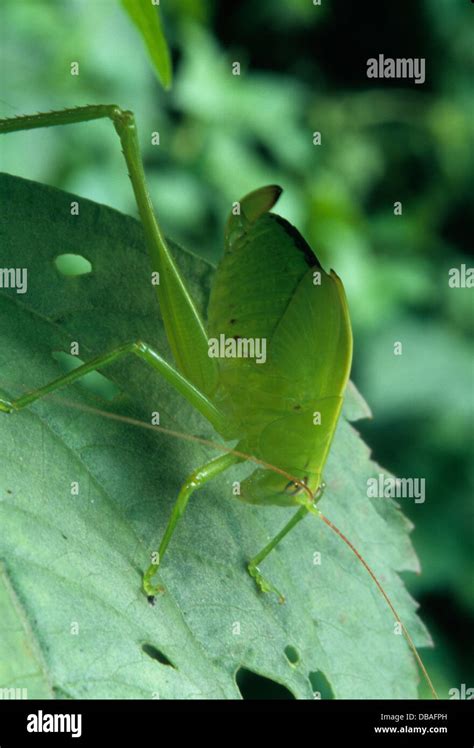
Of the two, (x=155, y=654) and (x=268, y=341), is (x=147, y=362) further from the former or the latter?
(x=155, y=654)

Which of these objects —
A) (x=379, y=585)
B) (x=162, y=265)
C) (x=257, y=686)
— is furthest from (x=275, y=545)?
(x=257, y=686)

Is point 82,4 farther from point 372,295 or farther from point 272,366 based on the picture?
point 272,366

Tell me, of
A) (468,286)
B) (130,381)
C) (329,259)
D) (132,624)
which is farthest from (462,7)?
(132,624)

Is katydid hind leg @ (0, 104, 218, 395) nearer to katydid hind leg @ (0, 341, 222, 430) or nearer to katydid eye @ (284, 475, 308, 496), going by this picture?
katydid hind leg @ (0, 341, 222, 430)

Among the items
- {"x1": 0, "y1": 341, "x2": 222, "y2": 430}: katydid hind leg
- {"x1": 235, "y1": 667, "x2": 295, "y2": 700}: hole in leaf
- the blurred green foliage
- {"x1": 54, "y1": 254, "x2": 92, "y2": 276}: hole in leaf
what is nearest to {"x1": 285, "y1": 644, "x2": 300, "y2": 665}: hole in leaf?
{"x1": 0, "y1": 341, "x2": 222, "y2": 430}: katydid hind leg

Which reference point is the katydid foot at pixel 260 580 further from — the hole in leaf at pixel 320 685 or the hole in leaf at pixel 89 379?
the hole in leaf at pixel 89 379

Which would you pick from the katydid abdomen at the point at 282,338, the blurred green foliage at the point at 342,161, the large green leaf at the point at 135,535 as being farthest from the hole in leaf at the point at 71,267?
the blurred green foliage at the point at 342,161
